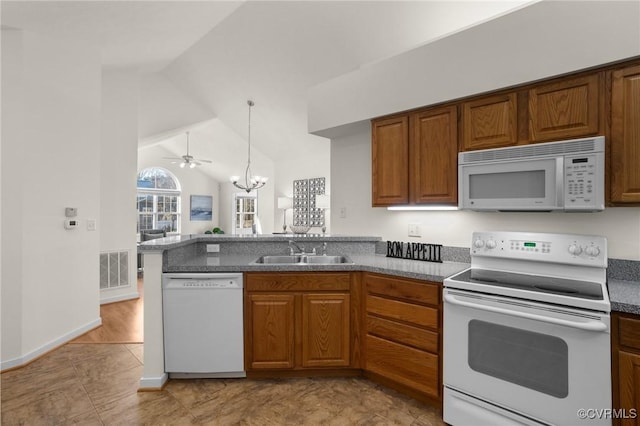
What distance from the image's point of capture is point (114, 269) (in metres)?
4.76

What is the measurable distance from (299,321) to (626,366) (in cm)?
182

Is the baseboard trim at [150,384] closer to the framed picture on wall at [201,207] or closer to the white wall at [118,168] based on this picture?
the white wall at [118,168]

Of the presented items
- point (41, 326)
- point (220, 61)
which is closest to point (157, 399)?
point (41, 326)

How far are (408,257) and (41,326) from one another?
3.33 meters

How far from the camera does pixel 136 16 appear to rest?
324 centimetres

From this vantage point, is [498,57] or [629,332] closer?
[629,332]

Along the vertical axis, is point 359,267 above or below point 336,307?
above

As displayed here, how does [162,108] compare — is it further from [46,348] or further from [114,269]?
[46,348]

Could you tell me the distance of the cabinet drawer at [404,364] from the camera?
2133 millimetres

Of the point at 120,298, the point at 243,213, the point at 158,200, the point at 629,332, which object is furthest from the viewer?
the point at 243,213

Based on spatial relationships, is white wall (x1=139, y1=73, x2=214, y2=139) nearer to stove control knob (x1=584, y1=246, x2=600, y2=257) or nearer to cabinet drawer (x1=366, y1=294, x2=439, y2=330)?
cabinet drawer (x1=366, y1=294, x2=439, y2=330)

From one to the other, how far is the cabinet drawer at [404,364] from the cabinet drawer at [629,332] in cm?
94

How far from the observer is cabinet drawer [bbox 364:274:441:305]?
2131mm

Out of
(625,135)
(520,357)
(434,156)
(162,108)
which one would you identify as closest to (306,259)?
(434,156)
